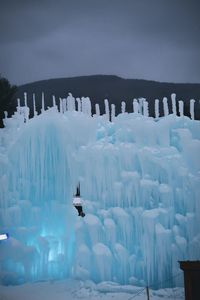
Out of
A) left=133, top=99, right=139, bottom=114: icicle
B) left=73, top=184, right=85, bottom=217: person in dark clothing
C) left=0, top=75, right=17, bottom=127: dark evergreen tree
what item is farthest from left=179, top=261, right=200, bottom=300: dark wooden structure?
left=0, top=75, right=17, bottom=127: dark evergreen tree

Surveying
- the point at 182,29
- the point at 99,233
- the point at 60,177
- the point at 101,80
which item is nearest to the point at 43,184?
the point at 60,177

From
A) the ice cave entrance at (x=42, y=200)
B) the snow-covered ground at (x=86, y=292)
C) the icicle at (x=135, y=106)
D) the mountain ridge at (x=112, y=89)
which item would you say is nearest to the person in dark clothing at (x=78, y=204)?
the ice cave entrance at (x=42, y=200)

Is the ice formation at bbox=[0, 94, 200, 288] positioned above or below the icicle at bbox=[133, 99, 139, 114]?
below

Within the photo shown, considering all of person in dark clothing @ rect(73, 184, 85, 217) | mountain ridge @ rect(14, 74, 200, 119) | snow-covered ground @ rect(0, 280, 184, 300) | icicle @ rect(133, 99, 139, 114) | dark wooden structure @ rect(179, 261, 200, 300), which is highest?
mountain ridge @ rect(14, 74, 200, 119)

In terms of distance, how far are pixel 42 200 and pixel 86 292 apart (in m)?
1.93

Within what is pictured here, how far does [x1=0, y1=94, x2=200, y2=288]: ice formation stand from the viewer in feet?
22.8

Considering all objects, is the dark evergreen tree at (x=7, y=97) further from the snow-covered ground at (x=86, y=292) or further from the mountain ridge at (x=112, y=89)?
the snow-covered ground at (x=86, y=292)

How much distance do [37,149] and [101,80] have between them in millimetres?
2215

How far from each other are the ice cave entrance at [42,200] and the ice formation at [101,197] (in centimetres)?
2

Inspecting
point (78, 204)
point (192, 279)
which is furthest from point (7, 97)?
point (192, 279)

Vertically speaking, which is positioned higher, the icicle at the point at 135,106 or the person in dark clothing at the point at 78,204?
the icicle at the point at 135,106

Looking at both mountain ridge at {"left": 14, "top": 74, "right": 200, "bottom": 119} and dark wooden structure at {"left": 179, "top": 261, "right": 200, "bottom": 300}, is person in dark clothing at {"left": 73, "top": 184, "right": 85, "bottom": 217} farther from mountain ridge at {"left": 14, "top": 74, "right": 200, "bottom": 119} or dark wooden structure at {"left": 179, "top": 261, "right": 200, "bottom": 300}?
mountain ridge at {"left": 14, "top": 74, "right": 200, "bottom": 119}

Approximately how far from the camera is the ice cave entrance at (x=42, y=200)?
7297 mm

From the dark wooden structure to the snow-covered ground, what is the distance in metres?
1.00
